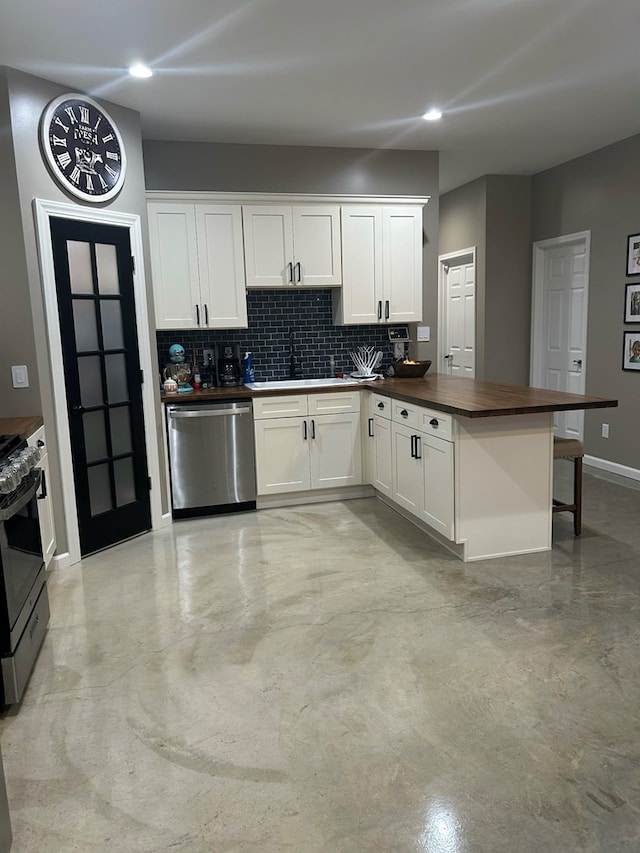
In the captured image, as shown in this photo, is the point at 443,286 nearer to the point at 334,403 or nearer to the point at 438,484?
the point at 334,403

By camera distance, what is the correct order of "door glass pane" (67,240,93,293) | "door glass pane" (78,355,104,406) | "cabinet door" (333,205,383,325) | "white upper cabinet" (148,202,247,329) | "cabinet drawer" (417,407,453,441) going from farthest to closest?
1. "cabinet door" (333,205,383,325)
2. "white upper cabinet" (148,202,247,329)
3. "door glass pane" (78,355,104,406)
4. "door glass pane" (67,240,93,293)
5. "cabinet drawer" (417,407,453,441)

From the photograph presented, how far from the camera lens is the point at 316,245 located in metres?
4.75

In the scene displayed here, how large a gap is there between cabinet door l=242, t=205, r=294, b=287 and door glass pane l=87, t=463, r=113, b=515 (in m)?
1.77

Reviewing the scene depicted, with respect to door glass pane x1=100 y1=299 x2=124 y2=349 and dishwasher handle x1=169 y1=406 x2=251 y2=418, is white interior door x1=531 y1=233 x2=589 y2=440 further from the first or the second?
door glass pane x1=100 y1=299 x2=124 y2=349

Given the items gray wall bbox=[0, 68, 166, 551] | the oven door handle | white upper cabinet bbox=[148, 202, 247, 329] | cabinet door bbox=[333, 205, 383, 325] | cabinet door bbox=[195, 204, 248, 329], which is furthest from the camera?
cabinet door bbox=[333, 205, 383, 325]

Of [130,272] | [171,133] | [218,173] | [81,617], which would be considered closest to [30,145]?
[130,272]

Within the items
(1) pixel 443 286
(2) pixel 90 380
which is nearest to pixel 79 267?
(2) pixel 90 380

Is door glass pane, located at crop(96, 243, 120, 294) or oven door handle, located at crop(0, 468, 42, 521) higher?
door glass pane, located at crop(96, 243, 120, 294)

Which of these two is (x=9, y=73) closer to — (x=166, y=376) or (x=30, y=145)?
(x=30, y=145)

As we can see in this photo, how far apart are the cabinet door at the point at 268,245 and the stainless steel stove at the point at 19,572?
2.38m

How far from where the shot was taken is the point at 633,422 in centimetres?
504

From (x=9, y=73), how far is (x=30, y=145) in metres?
0.35

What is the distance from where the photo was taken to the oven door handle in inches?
86.7

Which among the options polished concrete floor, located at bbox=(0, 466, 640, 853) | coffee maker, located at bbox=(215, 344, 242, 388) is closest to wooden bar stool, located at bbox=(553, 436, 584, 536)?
polished concrete floor, located at bbox=(0, 466, 640, 853)
